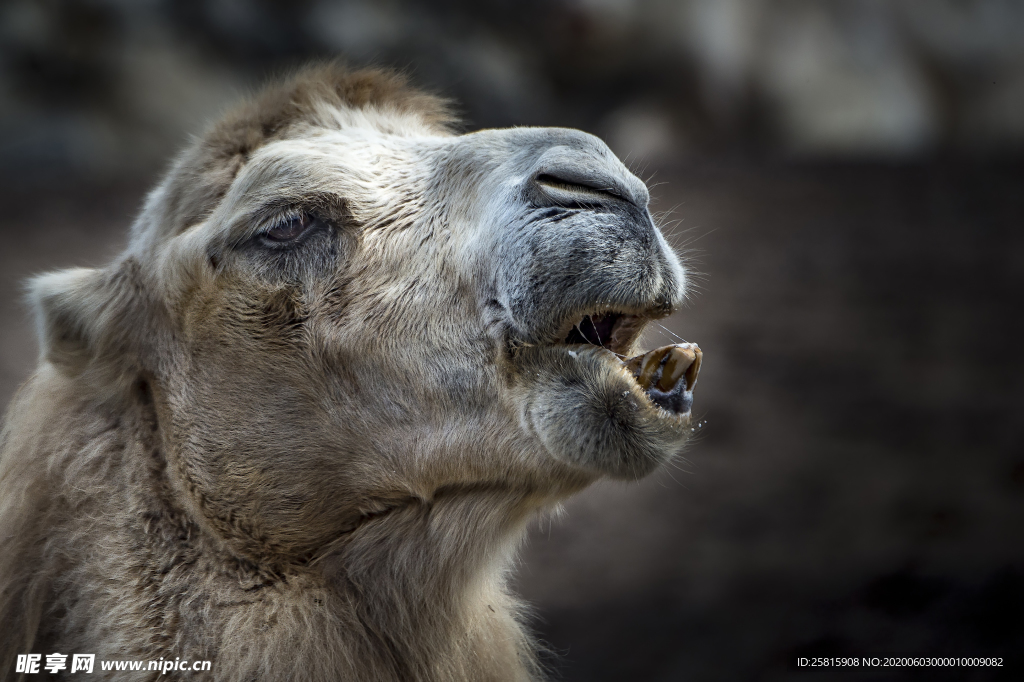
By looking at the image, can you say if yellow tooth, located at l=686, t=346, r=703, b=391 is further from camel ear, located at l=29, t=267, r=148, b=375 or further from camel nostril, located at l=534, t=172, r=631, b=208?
camel ear, located at l=29, t=267, r=148, b=375

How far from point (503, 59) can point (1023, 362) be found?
760 cm

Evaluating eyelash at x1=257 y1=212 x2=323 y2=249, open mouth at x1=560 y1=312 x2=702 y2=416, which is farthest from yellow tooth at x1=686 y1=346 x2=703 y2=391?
eyelash at x1=257 y1=212 x2=323 y2=249

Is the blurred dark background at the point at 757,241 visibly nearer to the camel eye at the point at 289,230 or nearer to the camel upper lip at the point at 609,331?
the camel eye at the point at 289,230

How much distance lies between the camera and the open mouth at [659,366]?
82.8 inches

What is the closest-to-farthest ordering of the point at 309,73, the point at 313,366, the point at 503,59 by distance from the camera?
1. the point at 313,366
2. the point at 309,73
3. the point at 503,59

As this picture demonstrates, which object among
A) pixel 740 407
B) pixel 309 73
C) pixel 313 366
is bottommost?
pixel 740 407

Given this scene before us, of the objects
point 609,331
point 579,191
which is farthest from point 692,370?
point 579,191

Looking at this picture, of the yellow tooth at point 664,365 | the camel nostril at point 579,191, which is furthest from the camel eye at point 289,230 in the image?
the yellow tooth at point 664,365

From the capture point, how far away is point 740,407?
8070 millimetres

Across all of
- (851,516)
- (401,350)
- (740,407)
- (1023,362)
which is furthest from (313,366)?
(1023,362)

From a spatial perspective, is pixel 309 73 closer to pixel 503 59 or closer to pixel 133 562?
pixel 133 562

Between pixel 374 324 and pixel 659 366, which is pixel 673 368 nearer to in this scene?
pixel 659 366

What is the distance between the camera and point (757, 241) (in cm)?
1084

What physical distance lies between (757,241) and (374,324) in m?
9.25
